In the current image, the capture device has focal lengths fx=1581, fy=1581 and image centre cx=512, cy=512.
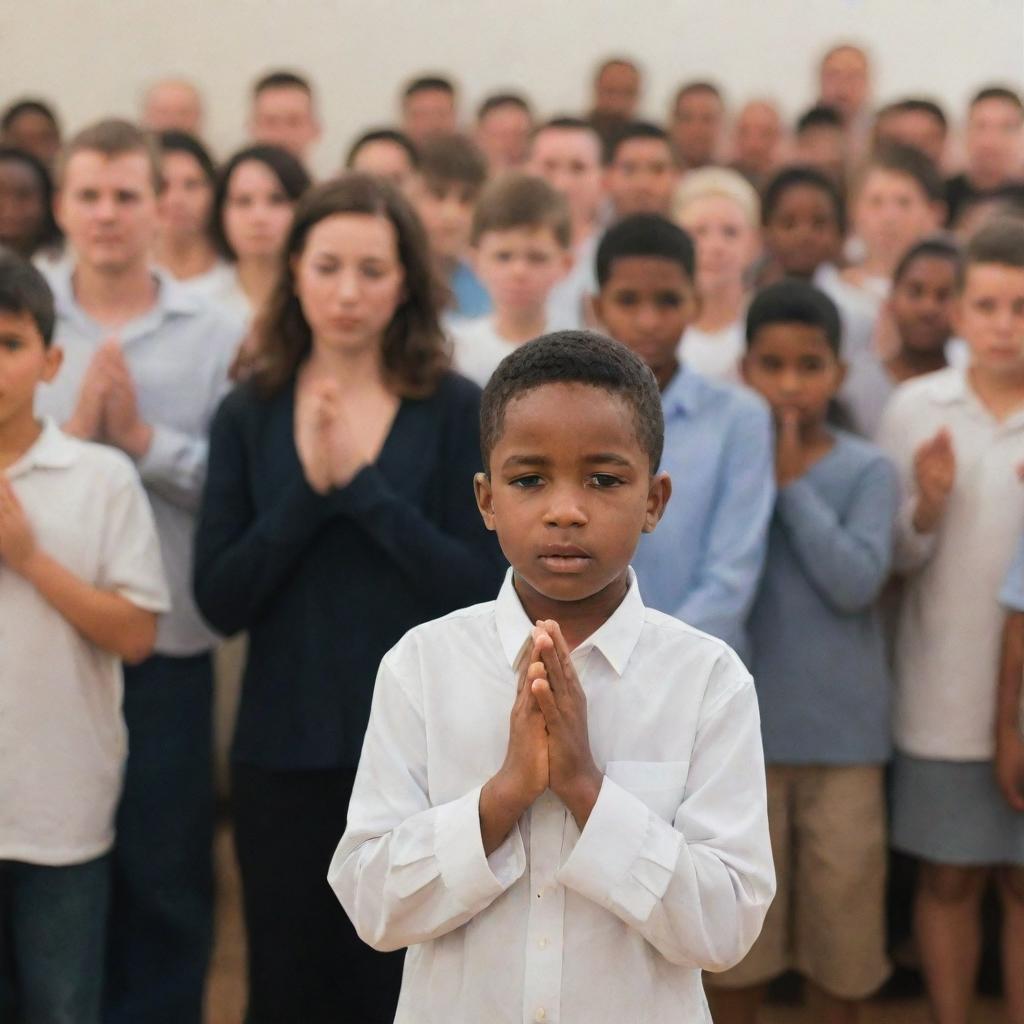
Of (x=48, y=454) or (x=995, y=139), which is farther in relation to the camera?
→ (x=995, y=139)

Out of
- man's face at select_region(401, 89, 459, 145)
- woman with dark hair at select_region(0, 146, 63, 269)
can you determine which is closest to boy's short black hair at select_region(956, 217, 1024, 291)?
woman with dark hair at select_region(0, 146, 63, 269)

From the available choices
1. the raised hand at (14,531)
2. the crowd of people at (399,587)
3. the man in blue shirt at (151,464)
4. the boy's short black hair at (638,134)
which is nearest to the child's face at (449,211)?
the boy's short black hair at (638,134)

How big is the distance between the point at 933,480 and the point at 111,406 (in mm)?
1558

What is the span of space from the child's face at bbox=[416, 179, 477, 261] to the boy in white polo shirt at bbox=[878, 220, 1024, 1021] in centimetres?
192

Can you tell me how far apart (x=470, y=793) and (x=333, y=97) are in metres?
6.70

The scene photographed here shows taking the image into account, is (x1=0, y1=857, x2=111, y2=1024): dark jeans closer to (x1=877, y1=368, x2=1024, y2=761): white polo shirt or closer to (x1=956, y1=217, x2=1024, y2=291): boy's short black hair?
(x1=877, y1=368, x2=1024, y2=761): white polo shirt

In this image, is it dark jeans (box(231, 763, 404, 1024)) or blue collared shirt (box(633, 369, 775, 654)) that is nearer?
dark jeans (box(231, 763, 404, 1024))

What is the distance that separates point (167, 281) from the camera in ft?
10.7

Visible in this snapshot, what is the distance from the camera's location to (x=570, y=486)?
1.67m

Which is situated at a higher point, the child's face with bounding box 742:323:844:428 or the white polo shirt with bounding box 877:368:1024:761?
the child's face with bounding box 742:323:844:428

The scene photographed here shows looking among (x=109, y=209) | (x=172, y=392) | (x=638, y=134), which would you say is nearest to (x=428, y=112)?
(x=638, y=134)

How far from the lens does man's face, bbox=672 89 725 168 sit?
641 cm

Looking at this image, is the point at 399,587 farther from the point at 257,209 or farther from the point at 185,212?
the point at 185,212

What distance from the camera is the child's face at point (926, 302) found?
376 centimetres
